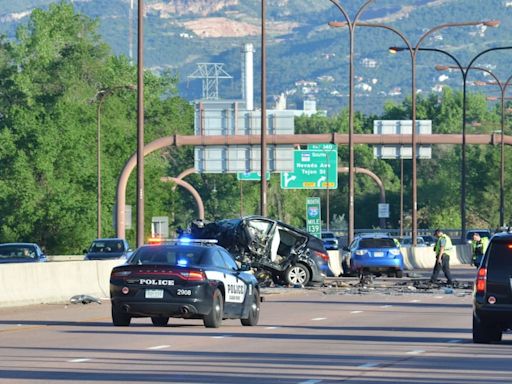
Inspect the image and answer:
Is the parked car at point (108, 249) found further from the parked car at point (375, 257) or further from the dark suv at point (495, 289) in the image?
the dark suv at point (495, 289)

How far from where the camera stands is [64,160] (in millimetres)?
94938

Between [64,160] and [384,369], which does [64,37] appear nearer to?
[64,160]

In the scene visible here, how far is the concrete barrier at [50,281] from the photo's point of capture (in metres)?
36.9

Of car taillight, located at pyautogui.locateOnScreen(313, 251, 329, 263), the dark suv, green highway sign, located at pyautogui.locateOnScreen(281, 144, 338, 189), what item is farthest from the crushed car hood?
green highway sign, located at pyautogui.locateOnScreen(281, 144, 338, 189)

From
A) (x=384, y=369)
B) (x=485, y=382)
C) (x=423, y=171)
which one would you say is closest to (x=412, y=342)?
(x=384, y=369)

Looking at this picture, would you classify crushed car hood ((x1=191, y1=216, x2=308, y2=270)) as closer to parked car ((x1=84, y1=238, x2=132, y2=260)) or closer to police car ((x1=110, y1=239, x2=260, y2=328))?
parked car ((x1=84, y1=238, x2=132, y2=260))

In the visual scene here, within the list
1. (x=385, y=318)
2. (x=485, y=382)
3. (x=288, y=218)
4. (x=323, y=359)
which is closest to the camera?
(x=485, y=382)

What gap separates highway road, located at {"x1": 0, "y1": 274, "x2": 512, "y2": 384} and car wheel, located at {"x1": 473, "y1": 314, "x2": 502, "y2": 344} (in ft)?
0.76

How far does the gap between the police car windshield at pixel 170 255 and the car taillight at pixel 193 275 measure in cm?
37

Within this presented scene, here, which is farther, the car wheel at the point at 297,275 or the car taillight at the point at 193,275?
the car wheel at the point at 297,275

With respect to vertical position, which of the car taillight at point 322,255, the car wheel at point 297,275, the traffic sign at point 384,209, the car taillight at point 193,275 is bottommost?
the car wheel at point 297,275

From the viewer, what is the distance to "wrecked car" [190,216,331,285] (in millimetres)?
46281

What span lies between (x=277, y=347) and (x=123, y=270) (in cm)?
492

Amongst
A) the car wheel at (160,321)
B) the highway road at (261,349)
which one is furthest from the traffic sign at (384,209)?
the car wheel at (160,321)
